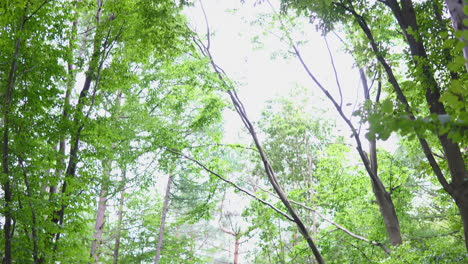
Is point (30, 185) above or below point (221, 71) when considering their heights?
below

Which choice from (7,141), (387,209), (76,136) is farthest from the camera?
(387,209)

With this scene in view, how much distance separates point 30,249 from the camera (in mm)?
4238

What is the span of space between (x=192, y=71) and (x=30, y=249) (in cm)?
382

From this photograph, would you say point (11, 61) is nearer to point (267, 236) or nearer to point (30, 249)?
point (30, 249)

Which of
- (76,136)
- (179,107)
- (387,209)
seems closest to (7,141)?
(76,136)

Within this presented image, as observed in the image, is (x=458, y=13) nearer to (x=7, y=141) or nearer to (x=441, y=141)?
(x=441, y=141)

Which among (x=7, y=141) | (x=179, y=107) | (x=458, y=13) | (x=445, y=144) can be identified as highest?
(x=179, y=107)

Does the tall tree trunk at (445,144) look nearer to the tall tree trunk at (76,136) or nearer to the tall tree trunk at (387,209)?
the tall tree trunk at (387,209)

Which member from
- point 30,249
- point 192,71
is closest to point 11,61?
point 30,249

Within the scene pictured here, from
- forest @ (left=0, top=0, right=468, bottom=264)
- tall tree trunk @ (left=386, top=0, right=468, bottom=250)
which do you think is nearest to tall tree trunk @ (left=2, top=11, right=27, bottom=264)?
forest @ (left=0, top=0, right=468, bottom=264)

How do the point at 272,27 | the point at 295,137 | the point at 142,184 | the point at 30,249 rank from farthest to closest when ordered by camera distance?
the point at 295,137, the point at 142,184, the point at 272,27, the point at 30,249

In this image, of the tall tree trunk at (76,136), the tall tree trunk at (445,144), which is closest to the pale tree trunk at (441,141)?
the tall tree trunk at (445,144)

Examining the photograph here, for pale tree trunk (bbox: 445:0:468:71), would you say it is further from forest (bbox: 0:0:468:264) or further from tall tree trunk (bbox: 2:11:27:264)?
tall tree trunk (bbox: 2:11:27:264)

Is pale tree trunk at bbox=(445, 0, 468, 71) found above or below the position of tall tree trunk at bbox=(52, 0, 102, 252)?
below
